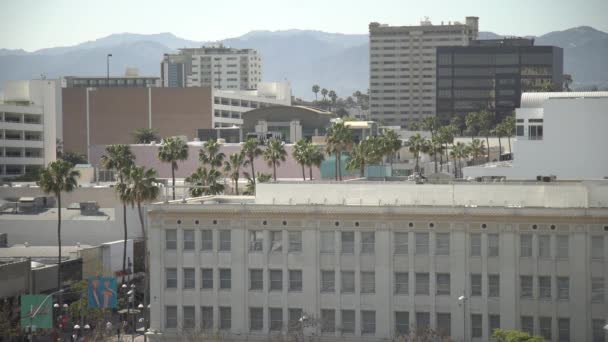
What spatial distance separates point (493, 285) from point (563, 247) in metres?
4.16

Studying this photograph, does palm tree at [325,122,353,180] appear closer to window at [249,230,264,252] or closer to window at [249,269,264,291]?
window at [249,230,264,252]

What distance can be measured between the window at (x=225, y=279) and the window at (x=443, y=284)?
38.7 ft

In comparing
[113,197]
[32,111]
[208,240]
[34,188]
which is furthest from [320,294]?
[32,111]

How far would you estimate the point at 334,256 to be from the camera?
71000mm

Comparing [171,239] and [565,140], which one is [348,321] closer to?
[171,239]

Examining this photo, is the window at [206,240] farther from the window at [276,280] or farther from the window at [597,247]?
the window at [597,247]

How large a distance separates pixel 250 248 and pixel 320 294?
4.74 meters

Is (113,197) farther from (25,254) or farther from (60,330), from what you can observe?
(60,330)

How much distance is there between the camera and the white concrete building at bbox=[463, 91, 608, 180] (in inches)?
4338

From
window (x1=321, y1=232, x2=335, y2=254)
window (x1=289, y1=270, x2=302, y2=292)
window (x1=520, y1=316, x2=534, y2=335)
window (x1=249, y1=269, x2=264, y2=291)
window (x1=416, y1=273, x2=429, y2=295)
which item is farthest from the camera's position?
window (x1=249, y1=269, x2=264, y2=291)

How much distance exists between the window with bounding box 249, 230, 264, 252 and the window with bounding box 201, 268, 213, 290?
2788 millimetres

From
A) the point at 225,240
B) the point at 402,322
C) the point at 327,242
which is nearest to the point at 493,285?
the point at 402,322

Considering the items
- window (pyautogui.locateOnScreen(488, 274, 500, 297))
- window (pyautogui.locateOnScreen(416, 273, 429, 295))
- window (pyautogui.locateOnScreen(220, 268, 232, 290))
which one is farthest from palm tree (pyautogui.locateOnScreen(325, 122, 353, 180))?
window (pyautogui.locateOnScreen(488, 274, 500, 297))

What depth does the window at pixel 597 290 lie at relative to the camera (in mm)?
66812
